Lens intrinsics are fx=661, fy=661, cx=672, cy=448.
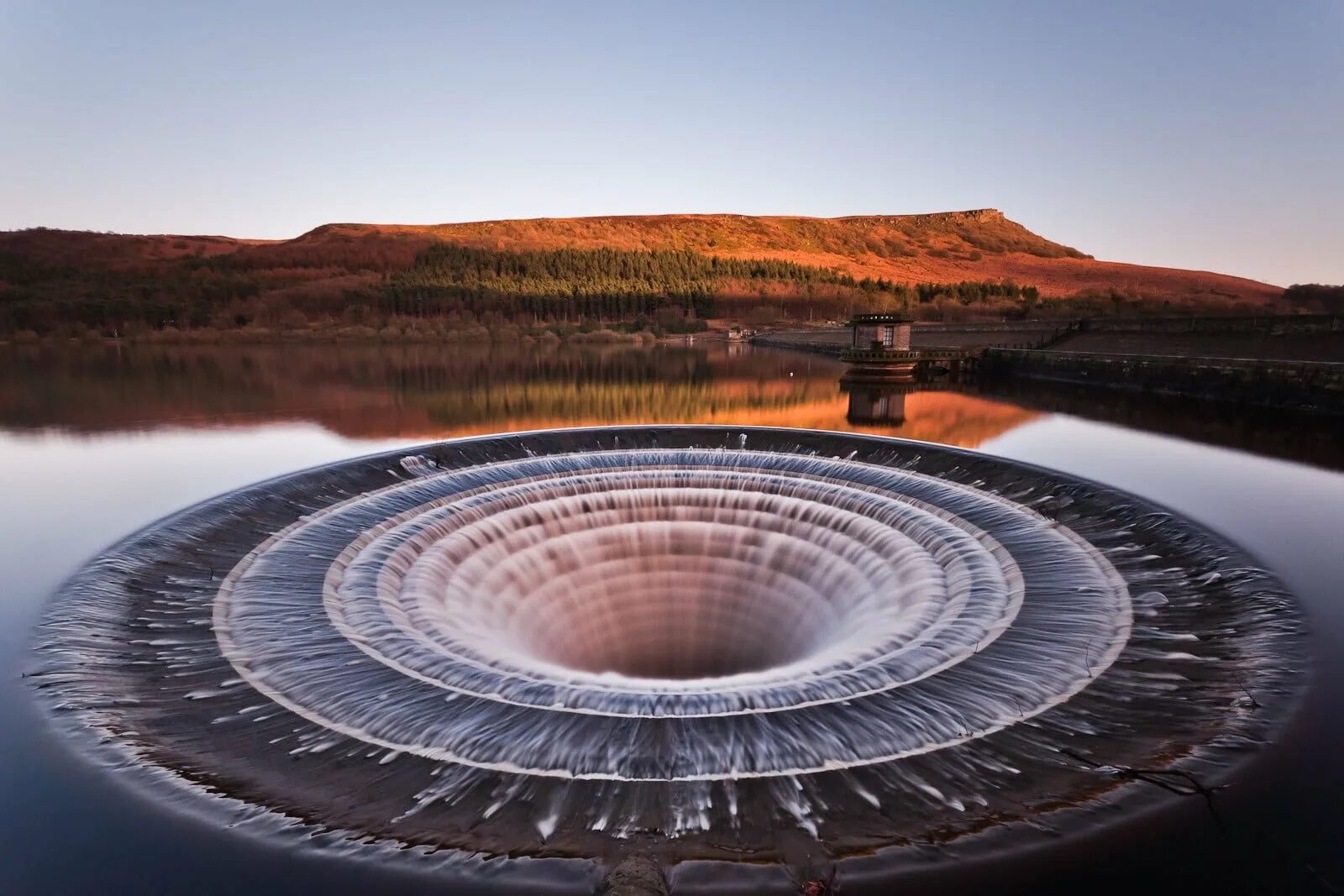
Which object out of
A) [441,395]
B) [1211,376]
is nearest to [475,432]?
[441,395]

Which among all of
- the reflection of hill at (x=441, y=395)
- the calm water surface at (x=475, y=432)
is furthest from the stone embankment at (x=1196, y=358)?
the reflection of hill at (x=441, y=395)

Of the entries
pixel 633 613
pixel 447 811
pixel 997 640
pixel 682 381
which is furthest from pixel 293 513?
pixel 682 381

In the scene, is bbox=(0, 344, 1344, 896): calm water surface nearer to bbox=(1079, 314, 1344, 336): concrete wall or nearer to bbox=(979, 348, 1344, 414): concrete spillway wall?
bbox=(979, 348, 1344, 414): concrete spillway wall

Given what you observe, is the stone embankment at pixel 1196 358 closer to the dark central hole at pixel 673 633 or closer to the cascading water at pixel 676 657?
the cascading water at pixel 676 657

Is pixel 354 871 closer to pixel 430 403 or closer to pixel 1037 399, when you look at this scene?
pixel 430 403

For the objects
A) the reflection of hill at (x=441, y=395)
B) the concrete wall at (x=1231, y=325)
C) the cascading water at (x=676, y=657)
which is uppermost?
the concrete wall at (x=1231, y=325)

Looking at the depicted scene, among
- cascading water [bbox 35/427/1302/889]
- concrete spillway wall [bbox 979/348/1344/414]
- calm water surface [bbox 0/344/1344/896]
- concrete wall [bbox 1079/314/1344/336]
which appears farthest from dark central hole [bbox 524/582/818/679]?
concrete wall [bbox 1079/314/1344/336]

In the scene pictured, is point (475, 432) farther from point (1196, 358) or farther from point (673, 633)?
point (1196, 358)
